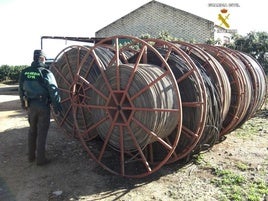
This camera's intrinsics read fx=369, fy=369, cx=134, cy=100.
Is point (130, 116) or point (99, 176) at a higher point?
point (130, 116)

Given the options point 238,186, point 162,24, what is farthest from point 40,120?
point 162,24

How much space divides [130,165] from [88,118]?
65.8 inches

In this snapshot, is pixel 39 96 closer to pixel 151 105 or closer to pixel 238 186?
pixel 151 105

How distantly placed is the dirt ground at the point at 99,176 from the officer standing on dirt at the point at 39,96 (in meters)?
0.54

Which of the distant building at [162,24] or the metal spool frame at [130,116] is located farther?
the distant building at [162,24]

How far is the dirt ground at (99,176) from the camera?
5402mm

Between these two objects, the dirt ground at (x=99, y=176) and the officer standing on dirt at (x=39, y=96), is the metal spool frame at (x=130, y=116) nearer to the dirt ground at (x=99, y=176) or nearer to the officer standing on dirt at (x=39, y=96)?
the dirt ground at (x=99, y=176)

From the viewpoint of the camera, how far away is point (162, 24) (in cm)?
2353

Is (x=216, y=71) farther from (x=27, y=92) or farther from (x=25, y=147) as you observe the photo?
(x=25, y=147)

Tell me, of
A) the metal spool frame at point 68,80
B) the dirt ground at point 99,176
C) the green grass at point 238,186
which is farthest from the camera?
the metal spool frame at point 68,80

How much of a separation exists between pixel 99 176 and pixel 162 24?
18634 millimetres

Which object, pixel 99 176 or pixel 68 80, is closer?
pixel 99 176

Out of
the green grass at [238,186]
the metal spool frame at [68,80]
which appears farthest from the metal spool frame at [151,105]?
the green grass at [238,186]

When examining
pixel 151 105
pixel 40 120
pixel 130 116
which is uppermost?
pixel 151 105
